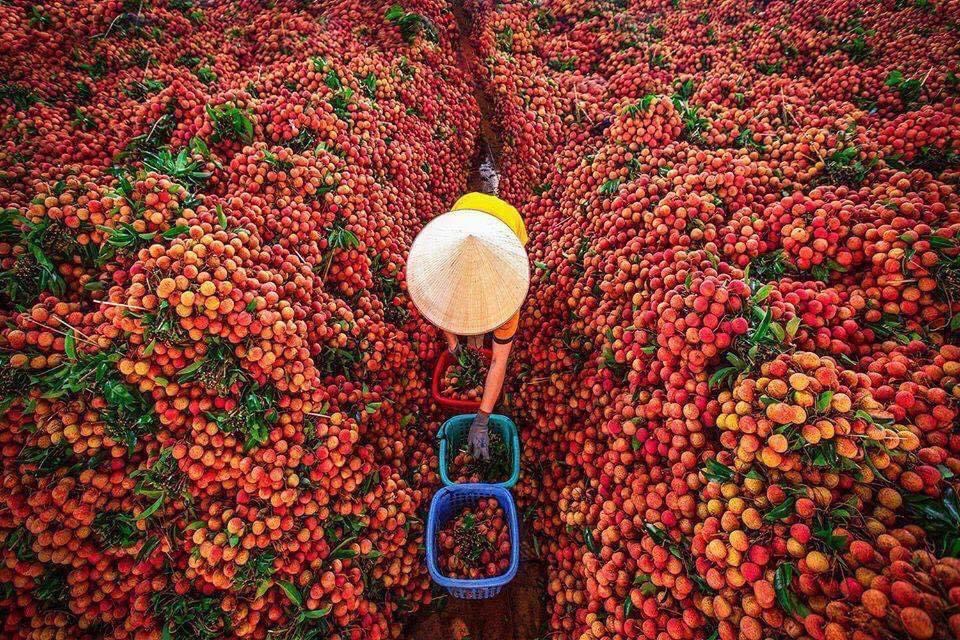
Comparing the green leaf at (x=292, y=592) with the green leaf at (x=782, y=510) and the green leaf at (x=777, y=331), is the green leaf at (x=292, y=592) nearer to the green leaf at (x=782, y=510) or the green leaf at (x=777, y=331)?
the green leaf at (x=782, y=510)

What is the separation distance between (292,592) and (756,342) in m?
2.24

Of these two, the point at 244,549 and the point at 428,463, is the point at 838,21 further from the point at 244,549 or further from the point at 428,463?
the point at 244,549

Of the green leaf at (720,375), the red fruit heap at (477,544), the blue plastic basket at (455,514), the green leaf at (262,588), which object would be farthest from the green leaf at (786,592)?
the green leaf at (262,588)

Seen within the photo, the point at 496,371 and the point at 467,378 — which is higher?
the point at 496,371

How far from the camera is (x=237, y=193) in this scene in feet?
7.75

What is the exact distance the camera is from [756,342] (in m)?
1.69

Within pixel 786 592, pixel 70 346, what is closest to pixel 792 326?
pixel 786 592

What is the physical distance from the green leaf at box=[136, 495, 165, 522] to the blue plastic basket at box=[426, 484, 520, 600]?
1241mm

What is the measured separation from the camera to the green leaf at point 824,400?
1421mm

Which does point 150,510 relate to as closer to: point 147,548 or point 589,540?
point 147,548

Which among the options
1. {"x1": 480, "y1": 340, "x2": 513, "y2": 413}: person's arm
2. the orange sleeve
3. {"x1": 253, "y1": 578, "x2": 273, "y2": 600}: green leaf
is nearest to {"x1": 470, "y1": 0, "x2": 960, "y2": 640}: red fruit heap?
{"x1": 480, "y1": 340, "x2": 513, "y2": 413}: person's arm

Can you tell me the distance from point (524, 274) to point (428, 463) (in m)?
1.41

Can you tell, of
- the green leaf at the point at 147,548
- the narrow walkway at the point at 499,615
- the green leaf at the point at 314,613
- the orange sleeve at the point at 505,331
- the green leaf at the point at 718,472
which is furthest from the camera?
the narrow walkway at the point at 499,615

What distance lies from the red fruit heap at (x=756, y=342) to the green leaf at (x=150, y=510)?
1.87 m
